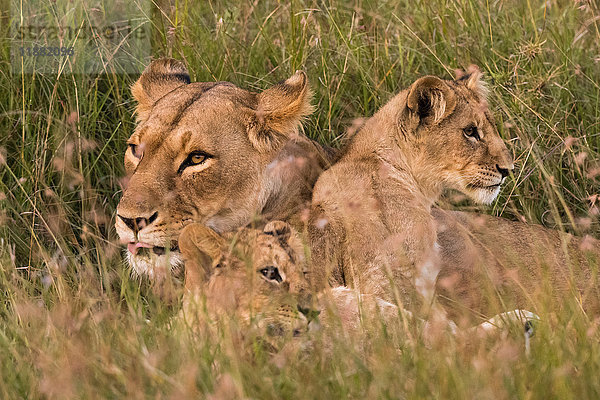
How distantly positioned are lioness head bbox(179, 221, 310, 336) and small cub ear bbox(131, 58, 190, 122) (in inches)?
45.9

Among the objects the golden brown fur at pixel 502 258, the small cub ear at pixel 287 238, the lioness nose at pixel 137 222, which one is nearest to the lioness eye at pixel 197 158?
the lioness nose at pixel 137 222

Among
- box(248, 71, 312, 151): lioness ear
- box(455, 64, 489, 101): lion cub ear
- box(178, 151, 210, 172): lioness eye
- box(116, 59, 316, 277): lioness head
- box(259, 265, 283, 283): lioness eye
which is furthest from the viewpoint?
box(455, 64, 489, 101): lion cub ear

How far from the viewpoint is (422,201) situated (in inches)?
159

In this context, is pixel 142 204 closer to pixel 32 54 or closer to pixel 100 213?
pixel 100 213

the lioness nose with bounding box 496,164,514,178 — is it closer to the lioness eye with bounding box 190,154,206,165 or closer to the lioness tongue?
the lioness eye with bounding box 190,154,206,165

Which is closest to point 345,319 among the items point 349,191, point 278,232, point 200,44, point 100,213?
point 278,232

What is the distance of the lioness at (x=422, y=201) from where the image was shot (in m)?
3.71

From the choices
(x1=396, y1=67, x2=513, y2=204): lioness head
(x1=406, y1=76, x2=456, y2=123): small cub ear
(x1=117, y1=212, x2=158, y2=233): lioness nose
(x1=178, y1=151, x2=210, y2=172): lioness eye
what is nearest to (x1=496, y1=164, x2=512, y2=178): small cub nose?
(x1=396, y1=67, x2=513, y2=204): lioness head

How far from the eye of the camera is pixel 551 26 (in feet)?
18.5

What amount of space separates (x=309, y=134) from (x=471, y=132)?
3.59 ft

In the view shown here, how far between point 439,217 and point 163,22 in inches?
84.5

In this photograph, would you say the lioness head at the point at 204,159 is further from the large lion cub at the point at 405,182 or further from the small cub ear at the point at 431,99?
the small cub ear at the point at 431,99

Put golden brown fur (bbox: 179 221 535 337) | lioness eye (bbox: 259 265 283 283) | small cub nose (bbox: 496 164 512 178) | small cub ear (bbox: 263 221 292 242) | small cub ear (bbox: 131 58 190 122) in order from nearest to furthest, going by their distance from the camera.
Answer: golden brown fur (bbox: 179 221 535 337), lioness eye (bbox: 259 265 283 283), small cub ear (bbox: 263 221 292 242), small cub nose (bbox: 496 164 512 178), small cub ear (bbox: 131 58 190 122)

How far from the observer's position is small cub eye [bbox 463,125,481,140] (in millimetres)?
4164
